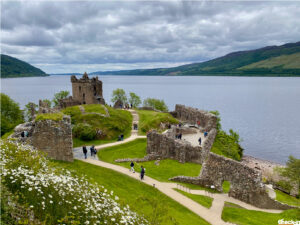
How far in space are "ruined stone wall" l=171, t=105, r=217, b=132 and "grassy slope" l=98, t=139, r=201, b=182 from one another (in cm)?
1802

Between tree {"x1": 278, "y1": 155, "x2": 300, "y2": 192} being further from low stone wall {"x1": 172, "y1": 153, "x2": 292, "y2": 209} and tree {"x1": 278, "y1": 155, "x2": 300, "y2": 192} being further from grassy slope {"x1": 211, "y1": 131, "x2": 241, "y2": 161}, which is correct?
low stone wall {"x1": 172, "y1": 153, "x2": 292, "y2": 209}

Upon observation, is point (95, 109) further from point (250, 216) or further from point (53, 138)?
point (250, 216)

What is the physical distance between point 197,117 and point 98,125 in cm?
2767

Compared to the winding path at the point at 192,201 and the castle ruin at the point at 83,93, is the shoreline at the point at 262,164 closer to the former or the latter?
the winding path at the point at 192,201

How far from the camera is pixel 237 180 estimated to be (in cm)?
2420

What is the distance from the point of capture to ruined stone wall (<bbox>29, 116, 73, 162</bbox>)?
27.6 m

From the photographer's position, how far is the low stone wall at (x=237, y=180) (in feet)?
74.3

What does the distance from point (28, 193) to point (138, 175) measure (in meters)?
20.0

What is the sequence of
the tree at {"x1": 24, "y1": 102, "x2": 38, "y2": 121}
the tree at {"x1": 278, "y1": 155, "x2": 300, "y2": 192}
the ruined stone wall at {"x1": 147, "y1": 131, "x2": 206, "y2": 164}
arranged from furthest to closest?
the tree at {"x1": 24, "y1": 102, "x2": 38, "y2": 121} → the tree at {"x1": 278, "y1": 155, "x2": 300, "y2": 192} → the ruined stone wall at {"x1": 147, "y1": 131, "x2": 206, "y2": 164}

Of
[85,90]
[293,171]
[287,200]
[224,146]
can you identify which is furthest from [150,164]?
[85,90]

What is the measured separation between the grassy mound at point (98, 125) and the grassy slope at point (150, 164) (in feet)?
16.1

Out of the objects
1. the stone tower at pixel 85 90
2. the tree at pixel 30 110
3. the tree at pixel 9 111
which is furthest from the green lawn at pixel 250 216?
the tree at pixel 9 111

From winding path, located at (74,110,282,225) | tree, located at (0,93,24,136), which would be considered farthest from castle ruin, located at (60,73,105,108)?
winding path, located at (74,110,282,225)

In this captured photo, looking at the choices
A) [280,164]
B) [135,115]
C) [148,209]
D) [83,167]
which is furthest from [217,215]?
[280,164]
